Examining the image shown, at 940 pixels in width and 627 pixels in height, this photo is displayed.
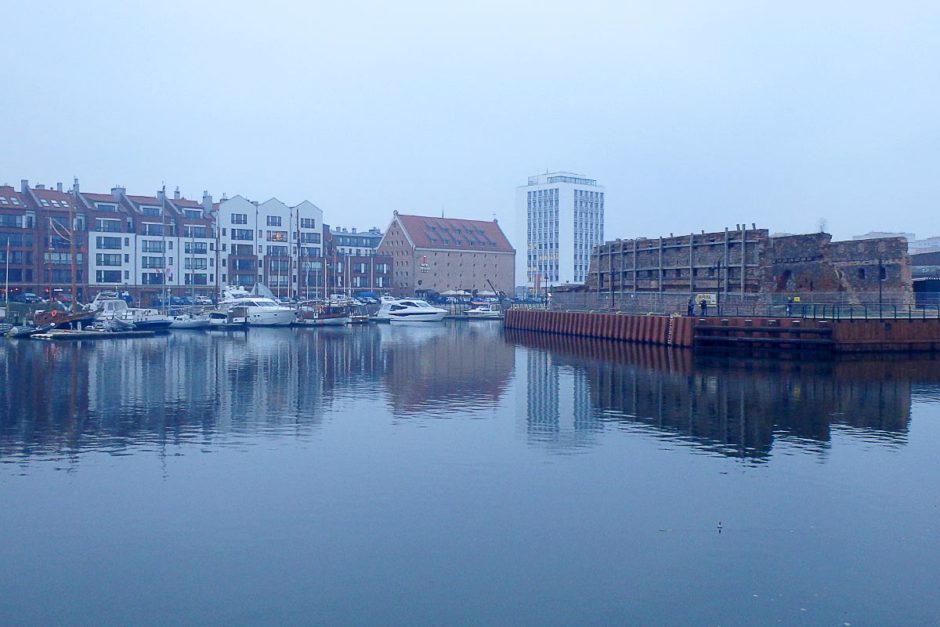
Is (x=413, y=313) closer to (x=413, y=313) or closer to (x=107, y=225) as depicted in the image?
(x=413, y=313)

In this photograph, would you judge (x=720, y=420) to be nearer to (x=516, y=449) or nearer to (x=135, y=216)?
(x=516, y=449)

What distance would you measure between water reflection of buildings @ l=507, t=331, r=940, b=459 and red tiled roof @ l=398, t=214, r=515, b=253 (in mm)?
77227

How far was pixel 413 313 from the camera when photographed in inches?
3647

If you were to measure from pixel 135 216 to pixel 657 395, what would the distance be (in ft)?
272

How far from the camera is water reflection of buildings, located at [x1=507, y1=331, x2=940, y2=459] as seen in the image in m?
22.6

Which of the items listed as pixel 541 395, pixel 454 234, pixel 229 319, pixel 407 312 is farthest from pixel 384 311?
pixel 541 395

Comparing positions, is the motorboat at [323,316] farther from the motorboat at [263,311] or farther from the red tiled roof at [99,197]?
the red tiled roof at [99,197]

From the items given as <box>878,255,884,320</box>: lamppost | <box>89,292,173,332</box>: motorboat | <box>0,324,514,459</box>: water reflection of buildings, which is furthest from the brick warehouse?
<box>89,292,173,332</box>: motorboat

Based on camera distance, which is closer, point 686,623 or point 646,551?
point 686,623

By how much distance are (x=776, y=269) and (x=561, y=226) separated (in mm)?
111457

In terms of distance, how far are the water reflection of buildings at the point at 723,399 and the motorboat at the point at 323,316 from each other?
3886 centimetres

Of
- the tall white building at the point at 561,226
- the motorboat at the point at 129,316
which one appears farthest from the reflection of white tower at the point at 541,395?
the tall white building at the point at 561,226

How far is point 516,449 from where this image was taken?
67.4 feet

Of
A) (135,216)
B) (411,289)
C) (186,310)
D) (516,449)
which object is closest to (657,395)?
(516,449)
